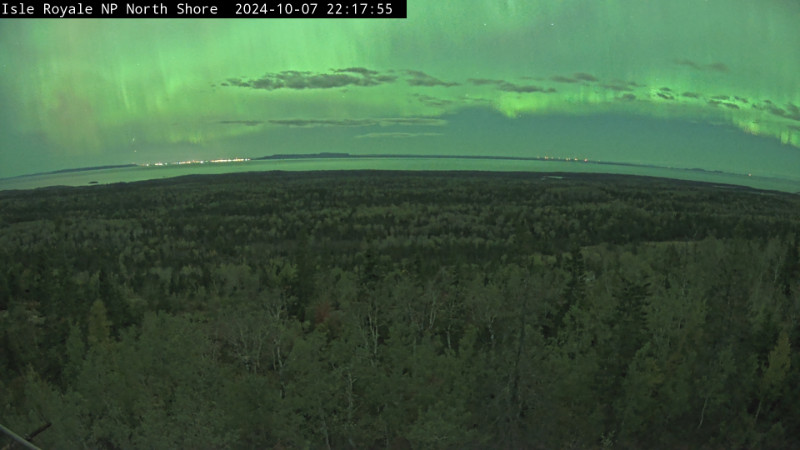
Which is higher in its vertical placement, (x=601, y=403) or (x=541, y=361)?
(x=541, y=361)

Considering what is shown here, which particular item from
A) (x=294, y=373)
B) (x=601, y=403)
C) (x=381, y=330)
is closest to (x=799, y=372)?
(x=601, y=403)

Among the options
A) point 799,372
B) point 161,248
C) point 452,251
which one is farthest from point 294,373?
point 161,248

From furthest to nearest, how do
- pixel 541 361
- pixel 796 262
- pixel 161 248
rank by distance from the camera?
pixel 161 248 < pixel 796 262 < pixel 541 361

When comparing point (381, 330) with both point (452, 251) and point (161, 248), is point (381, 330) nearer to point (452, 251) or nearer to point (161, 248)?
point (452, 251)

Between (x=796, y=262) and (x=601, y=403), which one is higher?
(x=796, y=262)

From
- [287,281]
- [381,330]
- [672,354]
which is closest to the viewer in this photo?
[672,354]

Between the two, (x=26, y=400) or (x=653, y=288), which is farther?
(x=653, y=288)

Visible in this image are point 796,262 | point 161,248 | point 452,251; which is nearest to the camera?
point 796,262

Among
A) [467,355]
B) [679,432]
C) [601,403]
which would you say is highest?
[467,355]

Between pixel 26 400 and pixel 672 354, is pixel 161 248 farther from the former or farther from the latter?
pixel 672 354
